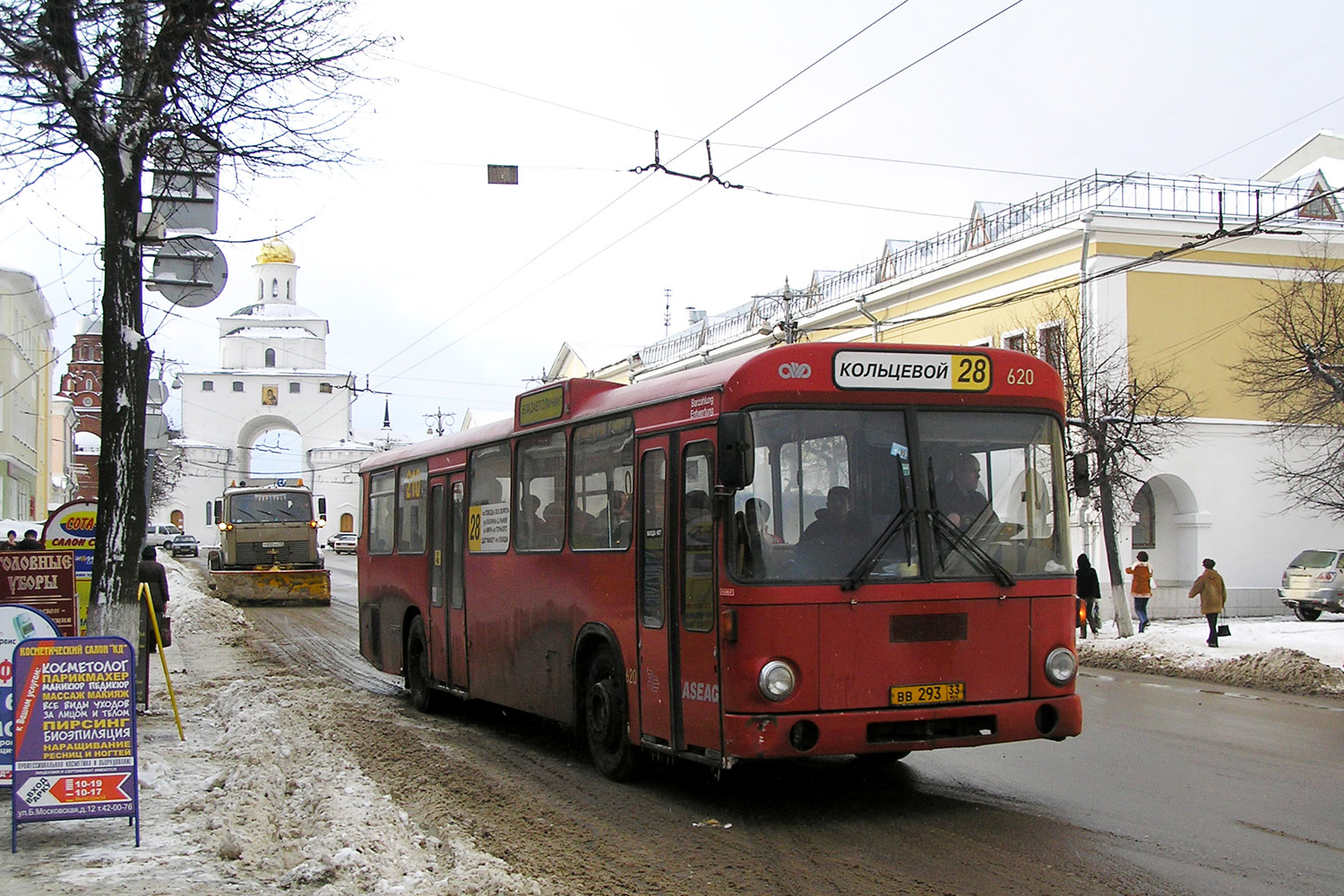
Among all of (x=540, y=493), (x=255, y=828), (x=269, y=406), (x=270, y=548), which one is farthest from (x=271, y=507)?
→ (x=269, y=406)

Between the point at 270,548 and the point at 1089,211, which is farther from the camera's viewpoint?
the point at 270,548

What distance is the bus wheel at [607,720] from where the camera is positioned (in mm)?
9727

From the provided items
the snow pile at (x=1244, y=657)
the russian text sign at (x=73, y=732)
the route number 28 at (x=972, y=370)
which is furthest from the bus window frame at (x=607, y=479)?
the snow pile at (x=1244, y=657)

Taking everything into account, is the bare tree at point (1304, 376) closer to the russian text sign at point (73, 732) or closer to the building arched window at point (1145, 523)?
the building arched window at point (1145, 523)

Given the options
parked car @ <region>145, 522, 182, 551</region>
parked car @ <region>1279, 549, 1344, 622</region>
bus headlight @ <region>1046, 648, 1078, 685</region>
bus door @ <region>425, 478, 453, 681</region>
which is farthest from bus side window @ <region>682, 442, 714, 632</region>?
parked car @ <region>145, 522, 182, 551</region>

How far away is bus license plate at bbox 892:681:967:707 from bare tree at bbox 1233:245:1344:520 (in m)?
15.0

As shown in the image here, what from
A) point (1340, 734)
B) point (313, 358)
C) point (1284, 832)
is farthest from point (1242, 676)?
point (313, 358)

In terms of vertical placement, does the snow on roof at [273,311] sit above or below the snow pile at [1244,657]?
above

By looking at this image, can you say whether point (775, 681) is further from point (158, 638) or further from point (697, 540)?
point (158, 638)

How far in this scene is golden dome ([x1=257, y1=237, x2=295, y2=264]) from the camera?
110 m

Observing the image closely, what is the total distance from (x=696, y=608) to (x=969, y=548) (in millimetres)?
1742

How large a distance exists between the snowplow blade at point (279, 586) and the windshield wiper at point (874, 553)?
30.2 meters

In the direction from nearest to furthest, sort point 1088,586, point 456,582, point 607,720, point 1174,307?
point 607,720 < point 456,582 < point 1088,586 < point 1174,307

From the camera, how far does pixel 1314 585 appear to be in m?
31.0
